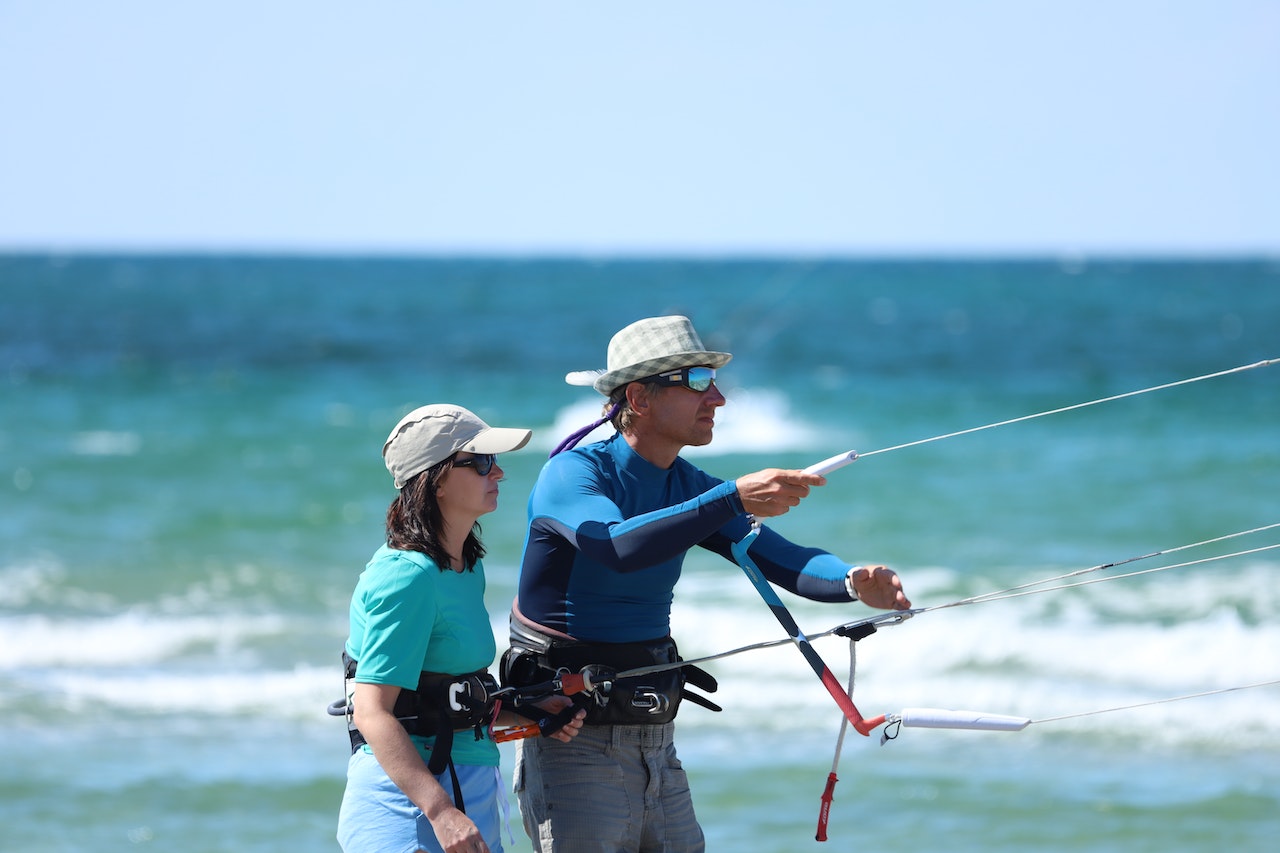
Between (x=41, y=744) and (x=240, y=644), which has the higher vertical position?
(x=240, y=644)

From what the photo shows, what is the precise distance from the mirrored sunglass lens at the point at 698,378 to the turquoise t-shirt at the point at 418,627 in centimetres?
64

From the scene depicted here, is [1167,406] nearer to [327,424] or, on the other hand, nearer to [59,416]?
[327,424]

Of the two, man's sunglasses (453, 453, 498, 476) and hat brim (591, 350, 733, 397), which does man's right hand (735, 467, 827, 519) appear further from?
man's sunglasses (453, 453, 498, 476)

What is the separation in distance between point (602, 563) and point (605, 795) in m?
0.58

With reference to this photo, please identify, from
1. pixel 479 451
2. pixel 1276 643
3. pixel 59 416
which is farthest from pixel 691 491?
pixel 59 416

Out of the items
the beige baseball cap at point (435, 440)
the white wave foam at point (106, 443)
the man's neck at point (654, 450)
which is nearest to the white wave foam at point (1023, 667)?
the man's neck at point (654, 450)

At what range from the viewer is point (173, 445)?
18.0m

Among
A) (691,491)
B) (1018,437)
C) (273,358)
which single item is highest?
(273,358)

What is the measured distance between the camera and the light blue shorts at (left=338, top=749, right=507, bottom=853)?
2873 millimetres

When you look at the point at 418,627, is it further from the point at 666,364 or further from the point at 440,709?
the point at 666,364

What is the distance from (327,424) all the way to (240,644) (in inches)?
442

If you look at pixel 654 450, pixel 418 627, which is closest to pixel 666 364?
pixel 654 450

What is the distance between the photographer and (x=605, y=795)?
3279 mm

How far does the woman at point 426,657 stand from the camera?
9.28 ft
